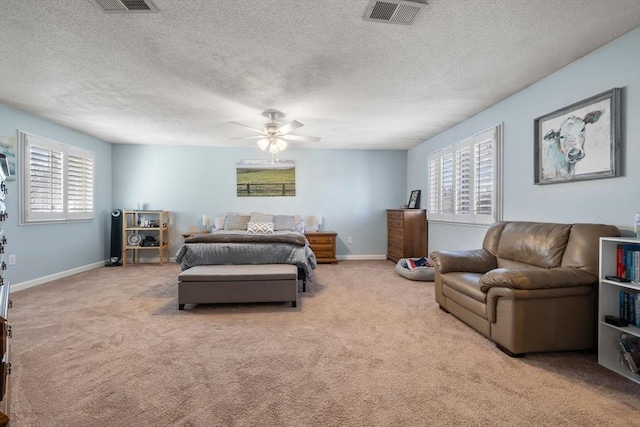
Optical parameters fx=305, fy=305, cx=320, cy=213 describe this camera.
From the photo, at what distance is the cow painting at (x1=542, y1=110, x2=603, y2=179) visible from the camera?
268cm

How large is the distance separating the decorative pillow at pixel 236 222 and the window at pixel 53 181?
94.9 inches

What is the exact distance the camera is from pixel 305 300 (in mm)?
3705

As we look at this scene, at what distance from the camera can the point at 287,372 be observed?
6.75 ft

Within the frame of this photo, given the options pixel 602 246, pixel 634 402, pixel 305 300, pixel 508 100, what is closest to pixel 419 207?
pixel 508 100

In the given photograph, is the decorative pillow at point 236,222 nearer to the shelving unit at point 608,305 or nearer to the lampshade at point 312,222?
the lampshade at point 312,222

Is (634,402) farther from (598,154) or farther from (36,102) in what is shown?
(36,102)

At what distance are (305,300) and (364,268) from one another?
229 centimetres

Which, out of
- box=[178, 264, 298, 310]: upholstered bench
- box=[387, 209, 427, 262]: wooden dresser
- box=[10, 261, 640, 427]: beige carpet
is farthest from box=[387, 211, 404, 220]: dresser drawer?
box=[178, 264, 298, 310]: upholstered bench

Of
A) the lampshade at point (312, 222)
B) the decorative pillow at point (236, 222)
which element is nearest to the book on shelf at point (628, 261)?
the lampshade at point (312, 222)

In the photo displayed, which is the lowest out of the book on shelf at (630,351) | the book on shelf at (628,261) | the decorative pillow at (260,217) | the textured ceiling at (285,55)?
the book on shelf at (630,351)

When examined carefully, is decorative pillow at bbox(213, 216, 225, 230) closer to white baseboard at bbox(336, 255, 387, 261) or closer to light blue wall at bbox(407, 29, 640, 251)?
white baseboard at bbox(336, 255, 387, 261)

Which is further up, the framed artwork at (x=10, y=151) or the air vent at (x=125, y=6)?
the air vent at (x=125, y=6)

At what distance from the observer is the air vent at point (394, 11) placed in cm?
196

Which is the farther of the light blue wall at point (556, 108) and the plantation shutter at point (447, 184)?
the plantation shutter at point (447, 184)
